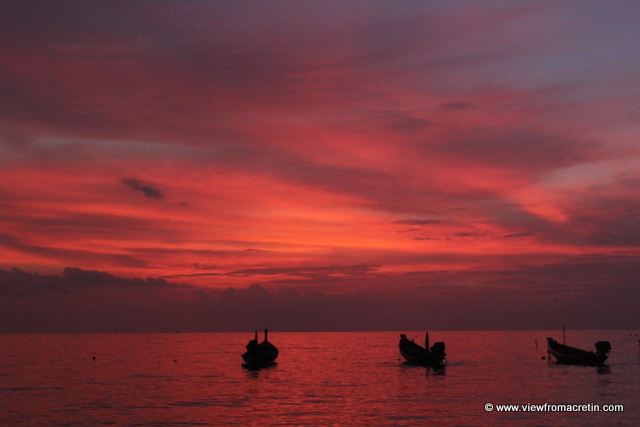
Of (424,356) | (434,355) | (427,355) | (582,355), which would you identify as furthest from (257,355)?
(582,355)

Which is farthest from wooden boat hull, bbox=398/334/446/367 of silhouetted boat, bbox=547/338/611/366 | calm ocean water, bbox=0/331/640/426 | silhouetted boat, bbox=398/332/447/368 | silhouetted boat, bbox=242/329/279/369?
silhouetted boat, bbox=242/329/279/369

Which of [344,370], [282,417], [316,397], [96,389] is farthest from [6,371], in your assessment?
[282,417]

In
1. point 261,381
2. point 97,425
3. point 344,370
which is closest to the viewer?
point 97,425

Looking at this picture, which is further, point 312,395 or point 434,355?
point 434,355

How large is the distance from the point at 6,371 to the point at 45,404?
47.2 meters

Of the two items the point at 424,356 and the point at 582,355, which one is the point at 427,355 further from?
the point at 582,355

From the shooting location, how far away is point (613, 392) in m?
62.7

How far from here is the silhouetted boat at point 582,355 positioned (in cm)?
8894

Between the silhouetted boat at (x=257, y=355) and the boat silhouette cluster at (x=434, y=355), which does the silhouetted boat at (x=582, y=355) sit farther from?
the silhouetted boat at (x=257, y=355)

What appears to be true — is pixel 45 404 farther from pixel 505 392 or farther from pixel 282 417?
pixel 505 392

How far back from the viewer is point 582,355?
304 ft

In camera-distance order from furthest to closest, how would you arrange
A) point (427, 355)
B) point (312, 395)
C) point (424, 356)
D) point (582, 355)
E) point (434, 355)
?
point (424, 356) < point (427, 355) < point (582, 355) < point (434, 355) < point (312, 395)

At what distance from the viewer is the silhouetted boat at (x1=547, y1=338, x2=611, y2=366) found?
88938 millimetres

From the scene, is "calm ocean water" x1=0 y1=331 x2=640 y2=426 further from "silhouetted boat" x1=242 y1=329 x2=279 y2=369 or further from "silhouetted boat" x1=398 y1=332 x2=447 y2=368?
"silhouetted boat" x1=242 y1=329 x2=279 y2=369
